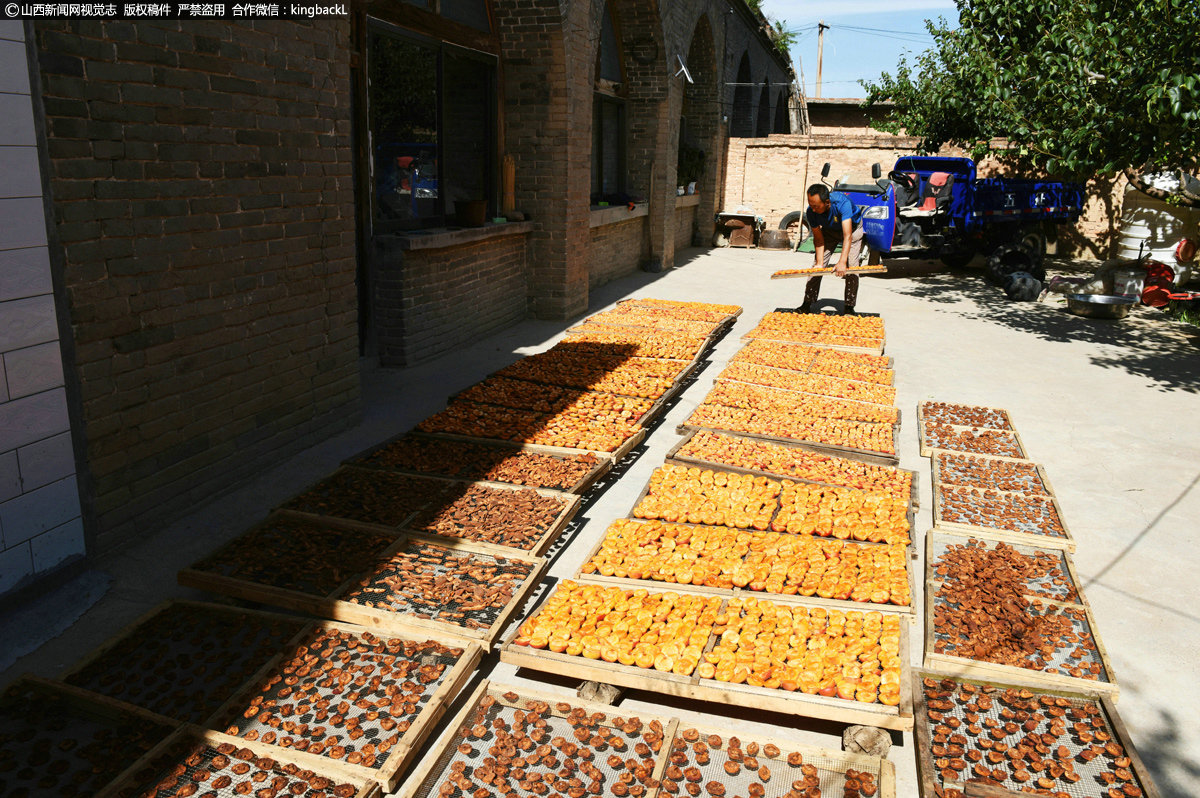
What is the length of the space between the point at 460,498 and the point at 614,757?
7.70 ft

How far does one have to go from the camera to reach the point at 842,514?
16.3 feet

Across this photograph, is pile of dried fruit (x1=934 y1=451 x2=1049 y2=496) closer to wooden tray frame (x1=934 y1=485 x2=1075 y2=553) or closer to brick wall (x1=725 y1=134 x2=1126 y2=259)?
wooden tray frame (x1=934 y1=485 x2=1075 y2=553)

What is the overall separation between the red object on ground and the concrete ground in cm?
20

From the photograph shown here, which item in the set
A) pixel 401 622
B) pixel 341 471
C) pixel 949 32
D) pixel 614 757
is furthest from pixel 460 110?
pixel 949 32

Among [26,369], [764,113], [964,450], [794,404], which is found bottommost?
[964,450]

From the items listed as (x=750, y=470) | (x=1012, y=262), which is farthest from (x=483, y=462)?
(x=1012, y=262)

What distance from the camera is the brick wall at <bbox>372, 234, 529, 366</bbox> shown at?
328 inches

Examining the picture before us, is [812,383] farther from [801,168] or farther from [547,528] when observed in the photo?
[801,168]

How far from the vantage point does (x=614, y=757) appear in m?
3.05

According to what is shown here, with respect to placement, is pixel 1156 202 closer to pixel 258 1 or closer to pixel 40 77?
pixel 258 1

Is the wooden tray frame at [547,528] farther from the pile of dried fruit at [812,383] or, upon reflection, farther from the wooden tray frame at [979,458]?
the pile of dried fruit at [812,383]

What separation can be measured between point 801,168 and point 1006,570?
682 inches

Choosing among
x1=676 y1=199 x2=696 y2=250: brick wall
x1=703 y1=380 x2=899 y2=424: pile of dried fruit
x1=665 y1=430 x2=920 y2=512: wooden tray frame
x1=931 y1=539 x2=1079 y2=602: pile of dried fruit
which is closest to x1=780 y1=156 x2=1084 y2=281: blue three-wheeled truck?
x1=676 y1=199 x2=696 y2=250: brick wall

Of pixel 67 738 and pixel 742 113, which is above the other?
pixel 742 113
